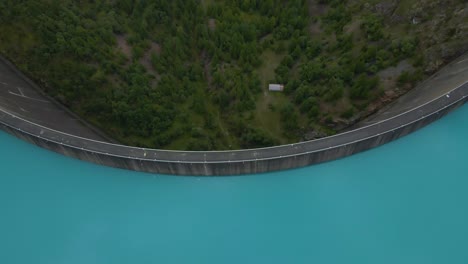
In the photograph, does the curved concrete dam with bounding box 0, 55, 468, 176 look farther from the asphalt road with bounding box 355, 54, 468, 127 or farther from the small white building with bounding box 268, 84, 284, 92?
the small white building with bounding box 268, 84, 284, 92

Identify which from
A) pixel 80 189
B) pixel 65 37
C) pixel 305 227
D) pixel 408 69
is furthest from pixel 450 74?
pixel 65 37

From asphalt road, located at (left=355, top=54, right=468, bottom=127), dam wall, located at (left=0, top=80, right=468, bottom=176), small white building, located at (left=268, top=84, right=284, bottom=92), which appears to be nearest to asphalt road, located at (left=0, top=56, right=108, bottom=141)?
dam wall, located at (left=0, top=80, right=468, bottom=176)

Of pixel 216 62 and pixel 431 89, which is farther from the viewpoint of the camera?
pixel 216 62

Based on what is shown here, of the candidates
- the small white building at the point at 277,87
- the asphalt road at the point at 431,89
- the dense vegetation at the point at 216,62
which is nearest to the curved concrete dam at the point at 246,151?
the asphalt road at the point at 431,89

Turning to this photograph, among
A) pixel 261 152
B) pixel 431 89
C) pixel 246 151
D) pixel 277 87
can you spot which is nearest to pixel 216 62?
pixel 277 87

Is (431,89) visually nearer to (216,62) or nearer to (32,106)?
(216,62)

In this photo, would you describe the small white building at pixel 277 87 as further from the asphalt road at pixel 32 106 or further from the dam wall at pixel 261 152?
the asphalt road at pixel 32 106
